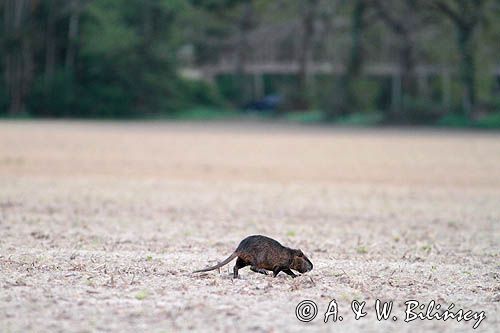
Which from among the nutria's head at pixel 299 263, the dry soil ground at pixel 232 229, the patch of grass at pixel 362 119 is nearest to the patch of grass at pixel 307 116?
the patch of grass at pixel 362 119

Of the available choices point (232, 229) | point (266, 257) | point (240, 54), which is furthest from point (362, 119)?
point (266, 257)

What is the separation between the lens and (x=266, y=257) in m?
8.69

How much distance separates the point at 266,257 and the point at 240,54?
52495 millimetres

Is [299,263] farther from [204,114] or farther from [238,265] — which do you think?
[204,114]

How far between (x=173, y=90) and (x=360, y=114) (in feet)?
41.2

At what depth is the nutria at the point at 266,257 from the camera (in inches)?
341

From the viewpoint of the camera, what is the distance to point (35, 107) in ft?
183

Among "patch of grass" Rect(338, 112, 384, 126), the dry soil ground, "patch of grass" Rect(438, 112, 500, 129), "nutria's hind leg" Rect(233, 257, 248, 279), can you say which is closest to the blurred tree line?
"patch of grass" Rect(438, 112, 500, 129)

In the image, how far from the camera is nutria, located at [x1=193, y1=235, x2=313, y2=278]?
866 cm

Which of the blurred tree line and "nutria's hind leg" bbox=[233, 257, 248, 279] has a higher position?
the blurred tree line

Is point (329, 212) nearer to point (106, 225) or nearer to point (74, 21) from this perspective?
point (106, 225)

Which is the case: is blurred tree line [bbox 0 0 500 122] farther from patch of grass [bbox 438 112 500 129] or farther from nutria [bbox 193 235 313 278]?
nutria [bbox 193 235 313 278]

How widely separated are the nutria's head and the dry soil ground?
126mm

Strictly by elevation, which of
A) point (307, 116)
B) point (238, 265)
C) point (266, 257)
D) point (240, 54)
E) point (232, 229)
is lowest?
point (232, 229)
